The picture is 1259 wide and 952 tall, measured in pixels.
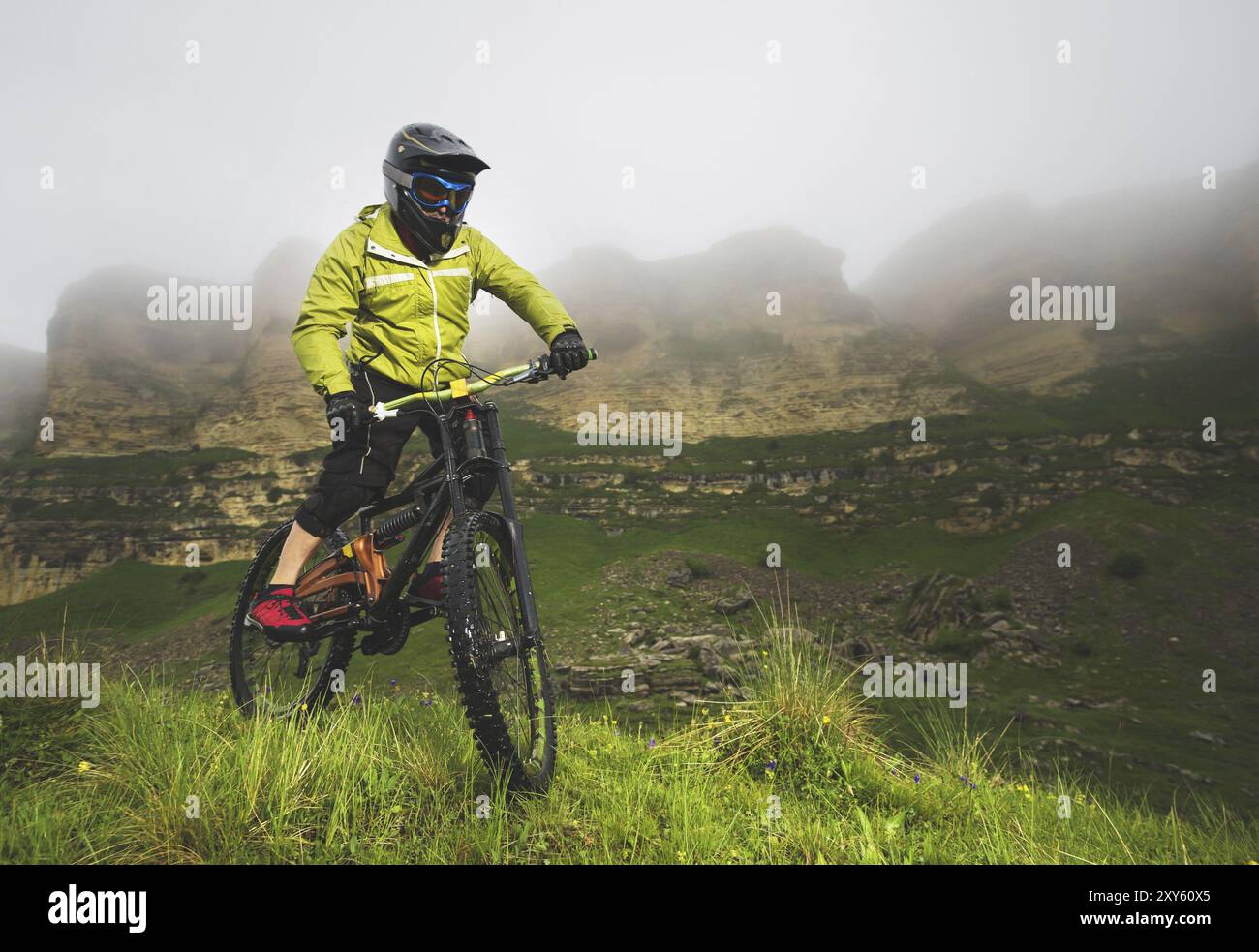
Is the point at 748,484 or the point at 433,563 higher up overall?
the point at 433,563

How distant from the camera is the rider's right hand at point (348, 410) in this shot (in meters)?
3.37

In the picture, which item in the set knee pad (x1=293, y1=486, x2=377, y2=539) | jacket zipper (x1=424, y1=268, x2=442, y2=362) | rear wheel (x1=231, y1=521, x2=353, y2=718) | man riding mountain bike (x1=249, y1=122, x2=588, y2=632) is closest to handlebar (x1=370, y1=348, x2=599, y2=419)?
man riding mountain bike (x1=249, y1=122, x2=588, y2=632)

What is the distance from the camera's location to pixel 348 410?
3367 mm

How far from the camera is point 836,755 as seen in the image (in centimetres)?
485

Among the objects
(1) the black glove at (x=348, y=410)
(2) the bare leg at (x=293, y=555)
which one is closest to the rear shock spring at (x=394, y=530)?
(2) the bare leg at (x=293, y=555)

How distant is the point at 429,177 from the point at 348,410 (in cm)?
158

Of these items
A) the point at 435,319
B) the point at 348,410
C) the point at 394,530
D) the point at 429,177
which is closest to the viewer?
the point at 348,410

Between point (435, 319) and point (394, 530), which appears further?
point (394, 530)

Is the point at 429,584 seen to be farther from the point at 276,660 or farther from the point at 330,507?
the point at 276,660

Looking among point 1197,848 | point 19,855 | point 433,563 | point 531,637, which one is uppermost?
point 433,563

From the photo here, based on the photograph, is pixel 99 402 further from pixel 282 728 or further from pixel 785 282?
pixel 785 282

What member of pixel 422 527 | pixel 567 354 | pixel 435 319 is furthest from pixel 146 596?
pixel 567 354
